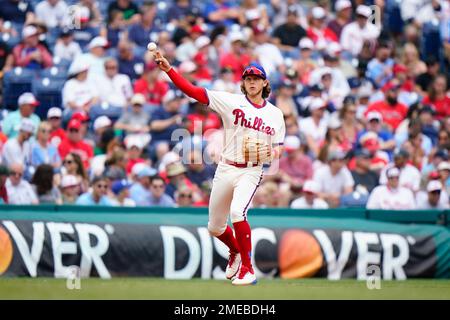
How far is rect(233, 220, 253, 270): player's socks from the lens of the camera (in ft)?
33.0

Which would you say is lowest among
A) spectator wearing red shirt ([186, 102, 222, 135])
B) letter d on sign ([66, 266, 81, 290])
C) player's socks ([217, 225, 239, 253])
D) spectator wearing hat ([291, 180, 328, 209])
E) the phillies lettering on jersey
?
letter d on sign ([66, 266, 81, 290])

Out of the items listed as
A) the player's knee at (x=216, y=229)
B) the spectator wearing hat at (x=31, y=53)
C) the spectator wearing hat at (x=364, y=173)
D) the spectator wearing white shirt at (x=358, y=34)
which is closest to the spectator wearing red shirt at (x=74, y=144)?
the spectator wearing hat at (x=31, y=53)

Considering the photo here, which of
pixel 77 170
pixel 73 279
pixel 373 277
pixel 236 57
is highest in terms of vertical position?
pixel 236 57

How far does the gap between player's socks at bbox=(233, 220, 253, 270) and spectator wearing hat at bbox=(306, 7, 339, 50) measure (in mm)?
8878

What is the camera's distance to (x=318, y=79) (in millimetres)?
17656

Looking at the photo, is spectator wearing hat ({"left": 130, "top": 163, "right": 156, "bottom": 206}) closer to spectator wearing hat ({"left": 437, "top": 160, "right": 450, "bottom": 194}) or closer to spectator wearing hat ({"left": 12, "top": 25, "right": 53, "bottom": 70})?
spectator wearing hat ({"left": 12, "top": 25, "right": 53, "bottom": 70})

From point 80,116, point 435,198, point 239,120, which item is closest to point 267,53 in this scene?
point 80,116

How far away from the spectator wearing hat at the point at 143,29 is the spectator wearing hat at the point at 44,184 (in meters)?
4.47

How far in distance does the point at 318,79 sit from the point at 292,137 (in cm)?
240

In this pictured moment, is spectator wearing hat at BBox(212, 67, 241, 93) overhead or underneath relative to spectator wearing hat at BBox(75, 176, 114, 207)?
overhead

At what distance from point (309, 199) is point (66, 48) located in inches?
192

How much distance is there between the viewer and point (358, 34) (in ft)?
62.1

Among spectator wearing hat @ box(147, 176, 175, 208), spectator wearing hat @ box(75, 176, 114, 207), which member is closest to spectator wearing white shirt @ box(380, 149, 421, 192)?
spectator wearing hat @ box(147, 176, 175, 208)

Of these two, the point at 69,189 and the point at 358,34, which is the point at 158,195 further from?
the point at 358,34
